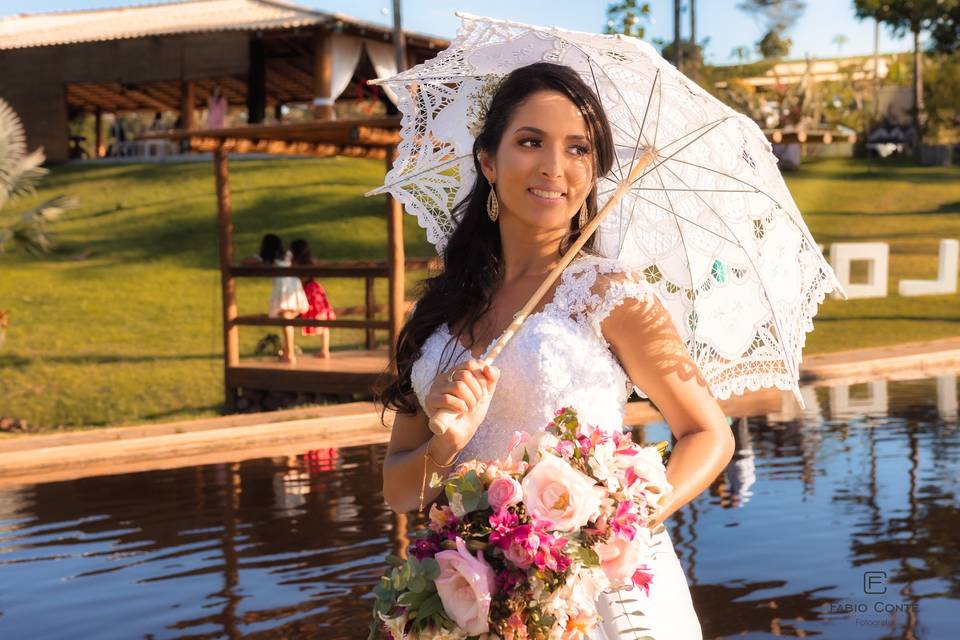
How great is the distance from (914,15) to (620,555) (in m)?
50.7

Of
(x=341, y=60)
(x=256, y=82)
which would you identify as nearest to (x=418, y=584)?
(x=341, y=60)

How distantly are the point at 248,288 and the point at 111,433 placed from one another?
39.3ft

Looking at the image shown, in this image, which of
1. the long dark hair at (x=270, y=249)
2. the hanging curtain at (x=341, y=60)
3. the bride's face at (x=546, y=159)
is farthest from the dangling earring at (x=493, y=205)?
the hanging curtain at (x=341, y=60)

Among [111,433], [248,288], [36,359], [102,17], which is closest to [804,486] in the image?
[111,433]

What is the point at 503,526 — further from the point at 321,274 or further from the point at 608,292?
the point at 321,274

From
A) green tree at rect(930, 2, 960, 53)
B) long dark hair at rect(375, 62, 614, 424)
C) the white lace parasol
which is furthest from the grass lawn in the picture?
long dark hair at rect(375, 62, 614, 424)

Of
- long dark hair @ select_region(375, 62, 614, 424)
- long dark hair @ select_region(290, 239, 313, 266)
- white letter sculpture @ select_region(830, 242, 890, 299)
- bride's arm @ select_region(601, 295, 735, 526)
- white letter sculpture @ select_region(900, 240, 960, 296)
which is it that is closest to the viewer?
bride's arm @ select_region(601, 295, 735, 526)

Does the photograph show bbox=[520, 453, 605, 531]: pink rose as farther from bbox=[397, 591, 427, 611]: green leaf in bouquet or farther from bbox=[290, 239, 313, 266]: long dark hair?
bbox=[290, 239, 313, 266]: long dark hair

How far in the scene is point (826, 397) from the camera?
47.0 feet

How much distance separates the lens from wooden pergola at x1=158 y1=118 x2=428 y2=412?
14375 mm

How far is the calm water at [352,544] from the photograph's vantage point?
6973 mm

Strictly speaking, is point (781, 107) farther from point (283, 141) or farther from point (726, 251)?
point (726, 251)

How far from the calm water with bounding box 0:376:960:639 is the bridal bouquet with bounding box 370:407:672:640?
173 inches

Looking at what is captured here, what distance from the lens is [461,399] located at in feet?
8.31
